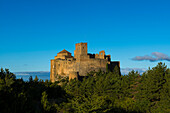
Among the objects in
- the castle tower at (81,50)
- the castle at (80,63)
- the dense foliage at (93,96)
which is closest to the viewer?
the dense foliage at (93,96)

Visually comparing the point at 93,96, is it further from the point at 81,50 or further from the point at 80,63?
the point at 81,50

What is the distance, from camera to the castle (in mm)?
78375

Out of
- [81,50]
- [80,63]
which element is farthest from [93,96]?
[81,50]

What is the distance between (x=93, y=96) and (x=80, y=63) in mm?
41825

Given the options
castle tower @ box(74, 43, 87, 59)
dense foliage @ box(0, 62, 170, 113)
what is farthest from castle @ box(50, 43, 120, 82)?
dense foliage @ box(0, 62, 170, 113)

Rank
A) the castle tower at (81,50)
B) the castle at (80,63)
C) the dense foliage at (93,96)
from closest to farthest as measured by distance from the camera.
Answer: the dense foliage at (93,96) < the castle at (80,63) < the castle tower at (81,50)

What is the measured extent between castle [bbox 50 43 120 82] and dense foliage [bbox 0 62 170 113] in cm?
1332

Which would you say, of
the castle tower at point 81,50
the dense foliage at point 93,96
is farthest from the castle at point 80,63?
the dense foliage at point 93,96

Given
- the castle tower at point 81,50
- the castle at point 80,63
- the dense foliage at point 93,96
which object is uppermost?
the castle tower at point 81,50

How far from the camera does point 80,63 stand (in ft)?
258

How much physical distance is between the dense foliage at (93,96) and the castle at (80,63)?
43.7ft

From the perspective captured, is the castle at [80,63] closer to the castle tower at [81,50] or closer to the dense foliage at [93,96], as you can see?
the castle tower at [81,50]

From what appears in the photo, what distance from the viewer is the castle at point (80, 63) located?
7838 cm

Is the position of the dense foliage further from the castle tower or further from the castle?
the castle tower
